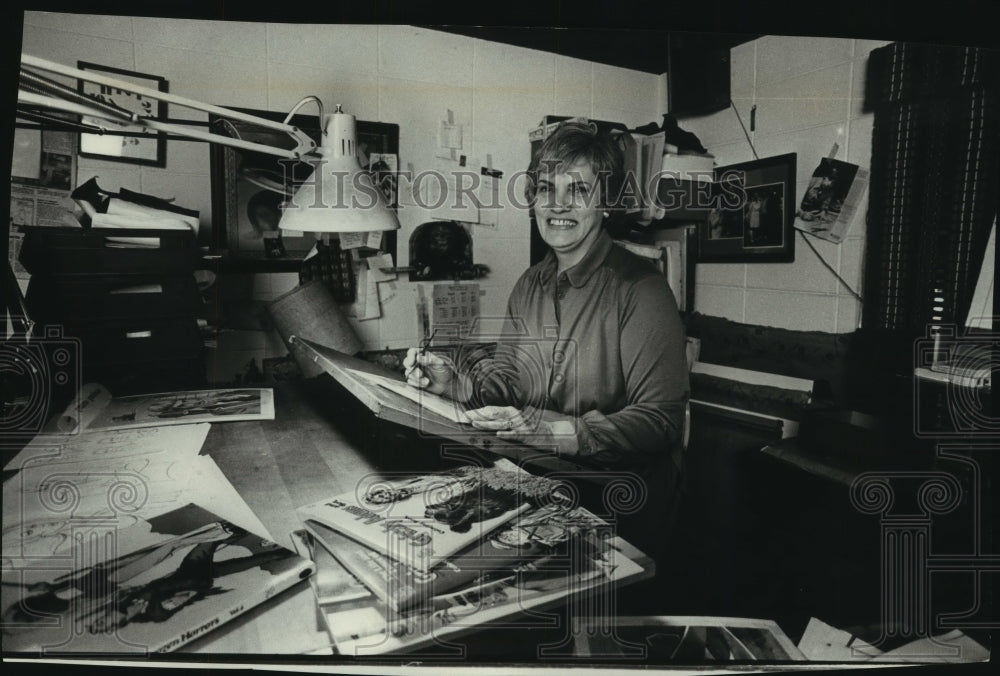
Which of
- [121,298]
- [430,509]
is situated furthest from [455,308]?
[121,298]

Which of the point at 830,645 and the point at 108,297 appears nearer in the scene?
the point at 108,297

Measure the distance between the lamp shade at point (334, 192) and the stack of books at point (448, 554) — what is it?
1.98ft

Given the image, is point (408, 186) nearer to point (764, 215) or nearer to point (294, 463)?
point (294, 463)

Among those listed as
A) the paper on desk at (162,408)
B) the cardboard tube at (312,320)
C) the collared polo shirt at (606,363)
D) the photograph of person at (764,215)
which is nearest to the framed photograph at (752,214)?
the photograph of person at (764,215)

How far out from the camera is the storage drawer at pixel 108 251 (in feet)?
4.49

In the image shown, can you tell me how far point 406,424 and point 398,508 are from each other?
19cm

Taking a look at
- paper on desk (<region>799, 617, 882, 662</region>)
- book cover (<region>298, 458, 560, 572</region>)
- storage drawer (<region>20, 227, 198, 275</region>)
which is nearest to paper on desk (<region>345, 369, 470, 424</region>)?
book cover (<region>298, 458, 560, 572</region>)

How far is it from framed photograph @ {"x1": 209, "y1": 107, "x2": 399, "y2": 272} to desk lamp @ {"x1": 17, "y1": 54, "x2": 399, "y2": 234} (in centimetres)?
2

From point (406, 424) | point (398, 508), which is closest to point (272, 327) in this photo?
point (406, 424)

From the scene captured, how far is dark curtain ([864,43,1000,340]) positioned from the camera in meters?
1.48

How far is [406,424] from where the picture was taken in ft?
4.67

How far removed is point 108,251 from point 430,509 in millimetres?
929

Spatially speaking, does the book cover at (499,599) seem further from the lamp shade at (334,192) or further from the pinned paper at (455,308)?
the lamp shade at (334,192)

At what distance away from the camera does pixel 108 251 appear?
1379 millimetres
